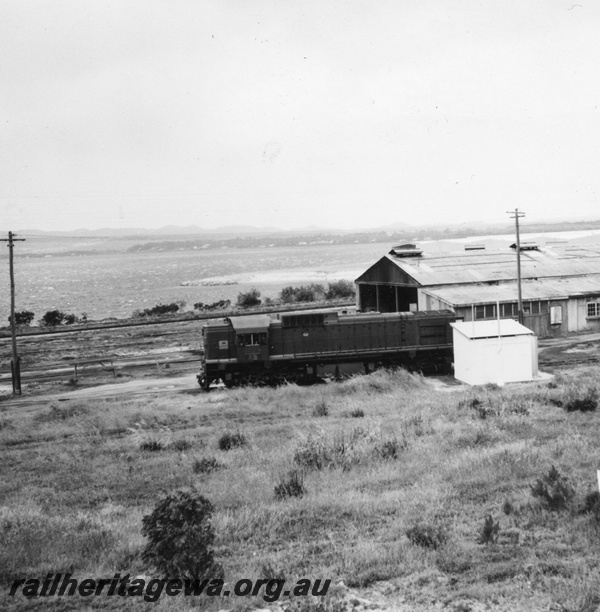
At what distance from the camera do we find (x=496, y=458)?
14.8 m

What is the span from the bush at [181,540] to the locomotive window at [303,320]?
76.9 feet

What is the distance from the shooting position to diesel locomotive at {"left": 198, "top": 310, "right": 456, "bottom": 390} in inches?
1260

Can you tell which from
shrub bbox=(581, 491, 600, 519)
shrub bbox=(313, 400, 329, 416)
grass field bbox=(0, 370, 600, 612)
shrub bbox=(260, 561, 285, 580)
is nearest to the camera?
grass field bbox=(0, 370, 600, 612)

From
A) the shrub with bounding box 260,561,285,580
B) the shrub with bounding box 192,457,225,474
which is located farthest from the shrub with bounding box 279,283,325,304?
the shrub with bounding box 260,561,285,580

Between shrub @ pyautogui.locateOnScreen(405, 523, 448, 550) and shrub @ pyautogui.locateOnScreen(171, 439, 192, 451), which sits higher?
shrub @ pyautogui.locateOnScreen(405, 523, 448, 550)

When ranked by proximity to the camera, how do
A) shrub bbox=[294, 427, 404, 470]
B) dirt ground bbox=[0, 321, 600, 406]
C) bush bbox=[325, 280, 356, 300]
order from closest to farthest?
shrub bbox=[294, 427, 404, 470] → dirt ground bbox=[0, 321, 600, 406] → bush bbox=[325, 280, 356, 300]

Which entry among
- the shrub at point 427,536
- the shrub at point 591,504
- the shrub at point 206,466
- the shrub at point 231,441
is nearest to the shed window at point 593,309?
the shrub at point 231,441

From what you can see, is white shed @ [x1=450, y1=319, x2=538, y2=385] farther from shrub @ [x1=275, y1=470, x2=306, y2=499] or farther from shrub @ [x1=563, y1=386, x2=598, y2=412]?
shrub @ [x1=275, y1=470, x2=306, y2=499]

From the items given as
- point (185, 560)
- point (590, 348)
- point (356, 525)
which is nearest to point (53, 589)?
point (185, 560)

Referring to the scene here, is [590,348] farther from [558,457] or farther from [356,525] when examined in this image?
[356,525]

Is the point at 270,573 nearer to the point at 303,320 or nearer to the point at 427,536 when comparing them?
the point at 427,536

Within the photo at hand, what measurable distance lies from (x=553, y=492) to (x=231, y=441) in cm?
995

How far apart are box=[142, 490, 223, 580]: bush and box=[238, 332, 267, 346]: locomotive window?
22626mm

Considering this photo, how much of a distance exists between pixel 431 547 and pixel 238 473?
663cm
